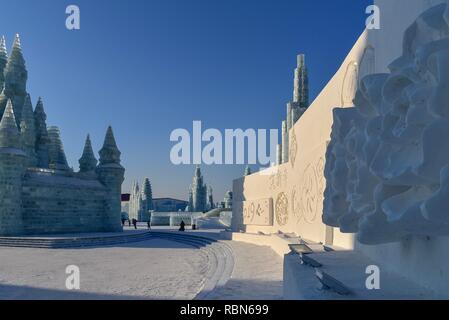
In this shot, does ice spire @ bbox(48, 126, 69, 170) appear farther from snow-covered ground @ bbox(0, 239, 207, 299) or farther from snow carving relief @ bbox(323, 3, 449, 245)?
snow carving relief @ bbox(323, 3, 449, 245)

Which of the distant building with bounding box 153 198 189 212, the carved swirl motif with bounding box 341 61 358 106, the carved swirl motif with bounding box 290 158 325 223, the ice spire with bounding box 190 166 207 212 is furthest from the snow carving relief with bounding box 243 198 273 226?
the distant building with bounding box 153 198 189 212

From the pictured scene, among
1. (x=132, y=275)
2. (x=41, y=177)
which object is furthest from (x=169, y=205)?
(x=132, y=275)

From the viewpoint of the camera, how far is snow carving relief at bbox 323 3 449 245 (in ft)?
9.11

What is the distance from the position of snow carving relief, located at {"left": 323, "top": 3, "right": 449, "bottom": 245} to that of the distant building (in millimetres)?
67914

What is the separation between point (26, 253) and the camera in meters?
15.6

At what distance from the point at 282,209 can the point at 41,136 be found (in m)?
21.5

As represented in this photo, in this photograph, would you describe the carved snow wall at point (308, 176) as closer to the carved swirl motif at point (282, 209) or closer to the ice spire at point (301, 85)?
the carved swirl motif at point (282, 209)

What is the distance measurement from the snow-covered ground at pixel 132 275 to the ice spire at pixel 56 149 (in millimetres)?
17152

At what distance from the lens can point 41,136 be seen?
2983 cm

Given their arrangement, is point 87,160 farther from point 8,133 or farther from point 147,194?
point 147,194
